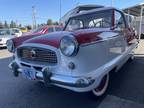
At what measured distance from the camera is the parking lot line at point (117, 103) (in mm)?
3117

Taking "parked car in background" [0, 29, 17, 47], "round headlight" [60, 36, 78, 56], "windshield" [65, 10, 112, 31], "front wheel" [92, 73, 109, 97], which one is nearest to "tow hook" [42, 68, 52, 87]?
"round headlight" [60, 36, 78, 56]

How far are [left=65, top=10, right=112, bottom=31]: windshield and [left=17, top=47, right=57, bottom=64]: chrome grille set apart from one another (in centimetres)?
171

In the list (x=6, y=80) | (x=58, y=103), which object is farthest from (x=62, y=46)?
(x=6, y=80)

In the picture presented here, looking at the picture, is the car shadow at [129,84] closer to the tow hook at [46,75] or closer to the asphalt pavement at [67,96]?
the asphalt pavement at [67,96]

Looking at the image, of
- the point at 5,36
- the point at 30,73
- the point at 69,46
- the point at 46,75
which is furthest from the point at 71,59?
the point at 5,36

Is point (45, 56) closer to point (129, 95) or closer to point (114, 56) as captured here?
point (114, 56)

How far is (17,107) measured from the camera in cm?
320

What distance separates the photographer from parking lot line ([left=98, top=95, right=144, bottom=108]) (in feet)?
10.2

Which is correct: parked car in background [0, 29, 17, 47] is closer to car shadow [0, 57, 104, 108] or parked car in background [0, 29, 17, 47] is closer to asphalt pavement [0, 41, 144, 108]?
asphalt pavement [0, 41, 144, 108]

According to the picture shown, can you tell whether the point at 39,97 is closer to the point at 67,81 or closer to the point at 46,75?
the point at 46,75

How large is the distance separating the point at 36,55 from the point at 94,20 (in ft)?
6.15

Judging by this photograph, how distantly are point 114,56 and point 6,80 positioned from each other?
9.48 feet

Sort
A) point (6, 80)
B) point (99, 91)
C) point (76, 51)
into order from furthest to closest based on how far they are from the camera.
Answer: point (6, 80) < point (99, 91) < point (76, 51)

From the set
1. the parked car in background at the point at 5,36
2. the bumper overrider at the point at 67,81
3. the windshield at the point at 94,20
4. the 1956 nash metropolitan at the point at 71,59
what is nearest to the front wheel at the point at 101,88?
A: the 1956 nash metropolitan at the point at 71,59
